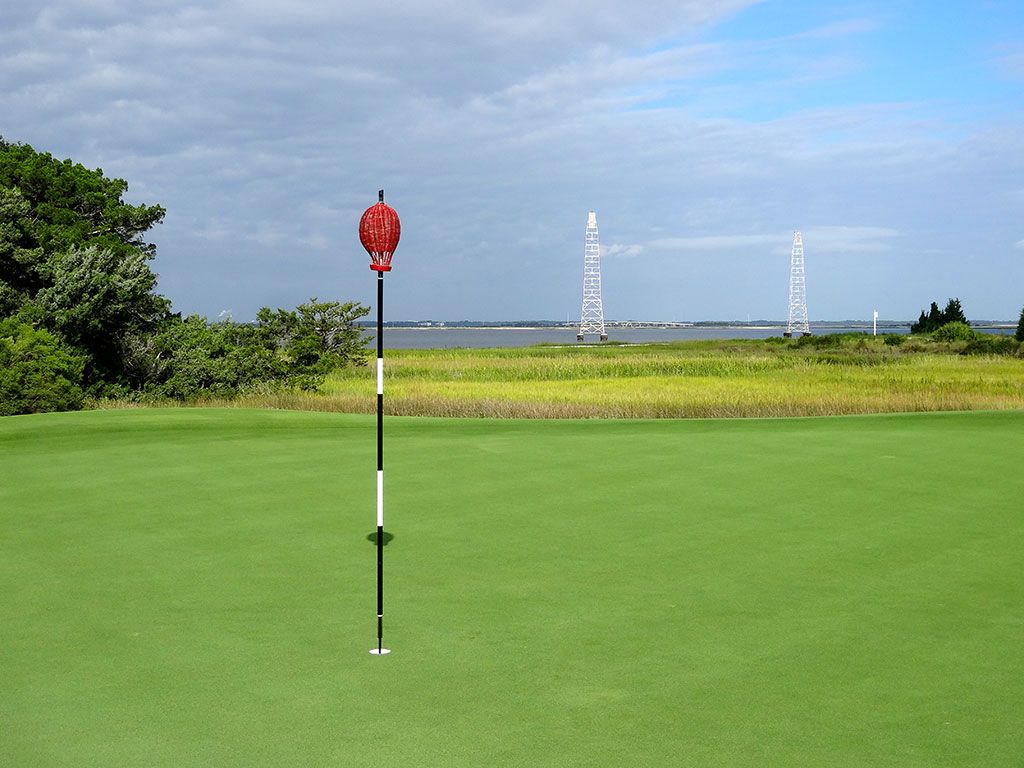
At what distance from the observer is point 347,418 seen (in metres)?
15.7

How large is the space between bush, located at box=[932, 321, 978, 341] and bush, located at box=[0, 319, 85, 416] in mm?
49430

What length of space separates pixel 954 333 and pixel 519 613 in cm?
5895

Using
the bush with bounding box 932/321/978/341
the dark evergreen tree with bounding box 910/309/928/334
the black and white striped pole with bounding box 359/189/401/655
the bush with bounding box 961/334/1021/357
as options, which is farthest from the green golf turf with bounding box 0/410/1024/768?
the dark evergreen tree with bounding box 910/309/928/334

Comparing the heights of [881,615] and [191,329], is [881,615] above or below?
below

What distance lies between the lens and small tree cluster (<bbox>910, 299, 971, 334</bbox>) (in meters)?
69.4

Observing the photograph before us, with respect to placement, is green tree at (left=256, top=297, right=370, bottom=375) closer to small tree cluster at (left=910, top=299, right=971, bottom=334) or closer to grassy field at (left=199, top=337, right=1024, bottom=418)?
grassy field at (left=199, top=337, right=1024, bottom=418)

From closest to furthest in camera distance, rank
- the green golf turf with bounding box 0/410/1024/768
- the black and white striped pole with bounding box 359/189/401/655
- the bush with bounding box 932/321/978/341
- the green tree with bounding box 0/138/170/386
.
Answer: the green golf turf with bounding box 0/410/1024/768 < the black and white striped pole with bounding box 359/189/401/655 < the green tree with bounding box 0/138/170/386 < the bush with bounding box 932/321/978/341

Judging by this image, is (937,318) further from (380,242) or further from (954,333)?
(380,242)

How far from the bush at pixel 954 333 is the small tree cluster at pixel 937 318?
29.8ft

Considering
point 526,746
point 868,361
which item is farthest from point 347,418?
point 868,361

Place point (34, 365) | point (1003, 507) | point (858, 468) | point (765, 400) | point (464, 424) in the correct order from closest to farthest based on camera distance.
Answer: point (1003, 507)
point (858, 468)
point (464, 424)
point (34, 365)
point (765, 400)

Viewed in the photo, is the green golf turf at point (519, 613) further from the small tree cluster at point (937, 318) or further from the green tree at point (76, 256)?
the small tree cluster at point (937, 318)

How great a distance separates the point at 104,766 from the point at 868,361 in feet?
142

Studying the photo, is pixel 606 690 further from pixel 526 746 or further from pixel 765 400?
pixel 765 400
